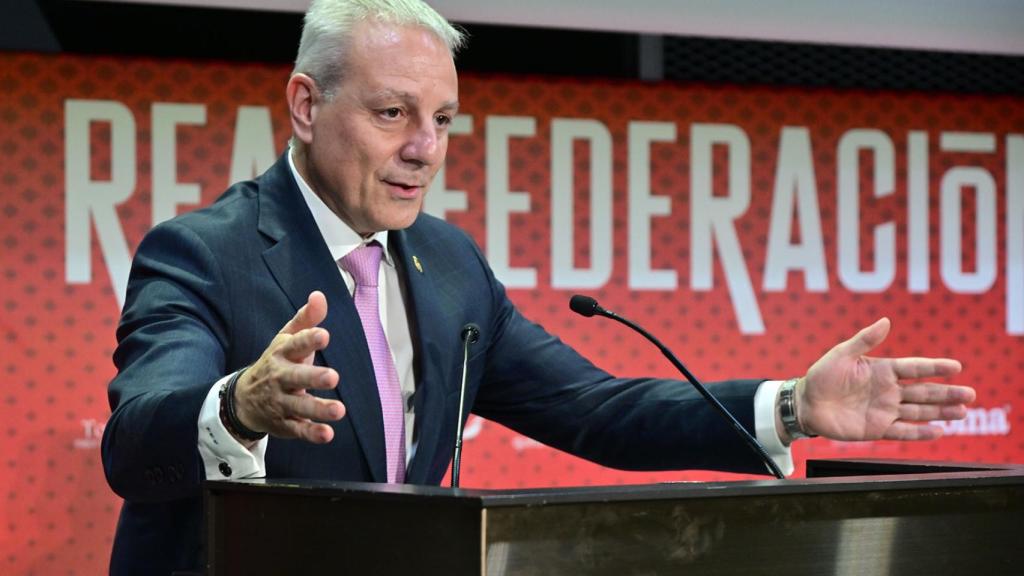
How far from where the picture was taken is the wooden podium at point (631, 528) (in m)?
1.18

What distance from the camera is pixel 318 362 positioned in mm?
1936

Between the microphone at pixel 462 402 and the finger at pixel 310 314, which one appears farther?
the microphone at pixel 462 402

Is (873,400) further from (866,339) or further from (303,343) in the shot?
(303,343)

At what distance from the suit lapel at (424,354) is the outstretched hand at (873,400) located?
609mm

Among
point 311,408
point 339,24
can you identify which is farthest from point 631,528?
point 339,24

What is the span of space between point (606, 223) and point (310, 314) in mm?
2726

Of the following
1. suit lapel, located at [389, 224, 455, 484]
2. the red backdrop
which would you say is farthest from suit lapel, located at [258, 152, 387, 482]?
the red backdrop

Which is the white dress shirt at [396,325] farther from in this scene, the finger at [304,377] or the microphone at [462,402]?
the finger at [304,377]

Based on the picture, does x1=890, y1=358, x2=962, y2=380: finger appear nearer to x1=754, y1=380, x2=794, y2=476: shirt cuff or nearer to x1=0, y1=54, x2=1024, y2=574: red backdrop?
x1=754, y1=380, x2=794, y2=476: shirt cuff

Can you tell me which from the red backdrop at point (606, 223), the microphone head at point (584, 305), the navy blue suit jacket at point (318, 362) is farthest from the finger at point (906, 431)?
the red backdrop at point (606, 223)

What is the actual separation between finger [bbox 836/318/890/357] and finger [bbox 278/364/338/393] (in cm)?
79

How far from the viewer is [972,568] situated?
1.51 metres

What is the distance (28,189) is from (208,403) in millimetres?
2418

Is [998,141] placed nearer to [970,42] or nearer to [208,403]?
[970,42]
